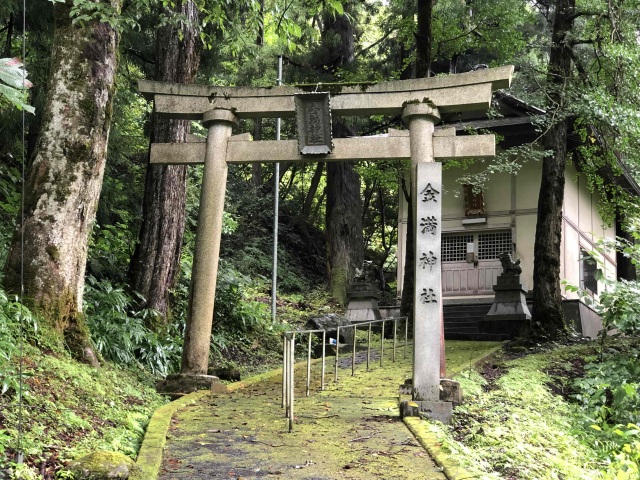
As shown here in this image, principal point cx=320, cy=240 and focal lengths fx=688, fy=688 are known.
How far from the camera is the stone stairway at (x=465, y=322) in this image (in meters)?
17.7

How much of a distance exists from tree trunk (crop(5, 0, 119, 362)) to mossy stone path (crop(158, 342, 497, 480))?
1.84m

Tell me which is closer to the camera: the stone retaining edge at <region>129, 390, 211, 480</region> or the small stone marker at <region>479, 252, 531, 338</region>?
the stone retaining edge at <region>129, 390, 211, 480</region>

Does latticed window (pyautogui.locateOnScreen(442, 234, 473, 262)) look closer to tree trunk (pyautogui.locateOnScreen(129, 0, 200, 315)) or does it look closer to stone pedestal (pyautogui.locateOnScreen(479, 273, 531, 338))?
stone pedestal (pyautogui.locateOnScreen(479, 273, 531, 338))

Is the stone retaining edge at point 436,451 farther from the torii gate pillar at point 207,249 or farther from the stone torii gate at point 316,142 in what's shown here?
the torii gate pillar at point 207,249

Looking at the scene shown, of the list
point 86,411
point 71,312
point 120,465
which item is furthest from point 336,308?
point 120,465

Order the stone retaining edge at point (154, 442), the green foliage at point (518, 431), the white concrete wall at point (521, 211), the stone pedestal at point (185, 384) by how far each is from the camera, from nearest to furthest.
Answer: the stone retaining edge at point (154, 442)
the green foliage at point (518, 431)
the stone pedestal at point (185, 384)
the white concrete wall at point (521, 211)

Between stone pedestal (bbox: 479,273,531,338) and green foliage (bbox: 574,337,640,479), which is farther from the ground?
stone pedestal (bbox: 479,273,531,338)

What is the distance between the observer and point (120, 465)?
4.41 meters

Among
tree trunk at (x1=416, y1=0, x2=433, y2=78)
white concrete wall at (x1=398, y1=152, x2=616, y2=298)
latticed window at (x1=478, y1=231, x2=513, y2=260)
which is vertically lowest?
latticed window at (x1=478, y1=231, x2=513, y2=260)

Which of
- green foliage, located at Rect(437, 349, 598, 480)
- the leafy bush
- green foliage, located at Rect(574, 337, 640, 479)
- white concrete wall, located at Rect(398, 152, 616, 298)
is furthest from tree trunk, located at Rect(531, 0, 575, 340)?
the leafy bush

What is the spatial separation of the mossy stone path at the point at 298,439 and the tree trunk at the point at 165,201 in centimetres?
315

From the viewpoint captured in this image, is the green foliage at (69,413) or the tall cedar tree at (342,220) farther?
the tall cedar tree at (342,220)

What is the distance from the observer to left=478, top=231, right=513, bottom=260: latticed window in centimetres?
2066

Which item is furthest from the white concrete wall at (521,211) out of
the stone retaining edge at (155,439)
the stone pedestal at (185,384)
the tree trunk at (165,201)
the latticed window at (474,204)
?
the stone retaining edge at (155,439)
